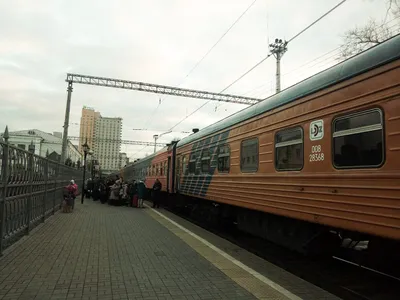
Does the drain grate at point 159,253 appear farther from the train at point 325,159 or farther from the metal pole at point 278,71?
the metal pole at point 278,71

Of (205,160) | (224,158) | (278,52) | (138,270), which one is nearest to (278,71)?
(278,52)

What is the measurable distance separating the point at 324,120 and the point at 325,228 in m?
1.74

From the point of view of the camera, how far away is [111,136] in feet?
205

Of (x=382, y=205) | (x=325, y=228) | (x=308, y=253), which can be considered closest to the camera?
(x=382, y=205)

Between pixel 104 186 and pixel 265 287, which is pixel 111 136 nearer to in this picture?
pixel 104 186

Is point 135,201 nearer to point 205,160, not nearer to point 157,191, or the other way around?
point 157,191

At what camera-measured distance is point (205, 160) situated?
39.0 feet

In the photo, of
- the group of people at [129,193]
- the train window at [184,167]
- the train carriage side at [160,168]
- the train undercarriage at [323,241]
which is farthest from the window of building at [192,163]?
the group of people at [129,193]

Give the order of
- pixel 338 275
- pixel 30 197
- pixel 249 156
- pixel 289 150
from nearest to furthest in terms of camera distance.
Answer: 1. pixel 338 275
2. pixel 289 150
3. pixel 249 156
4. pixel 30 197

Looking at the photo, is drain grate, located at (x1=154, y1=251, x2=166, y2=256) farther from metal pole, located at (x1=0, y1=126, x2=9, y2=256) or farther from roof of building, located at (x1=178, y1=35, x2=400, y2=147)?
roof of building, located at (x1=178, y1=35, x2=400, y2=147)

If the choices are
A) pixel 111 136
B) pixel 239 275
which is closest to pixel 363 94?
pixel 239 275

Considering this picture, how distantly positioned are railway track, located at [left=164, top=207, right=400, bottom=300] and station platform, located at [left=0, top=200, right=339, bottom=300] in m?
0.40

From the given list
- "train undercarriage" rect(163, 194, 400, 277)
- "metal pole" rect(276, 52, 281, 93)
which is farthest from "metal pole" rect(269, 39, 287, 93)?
"train undercarriage" rect(163, 194, 400, 277)

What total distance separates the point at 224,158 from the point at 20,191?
483cm
